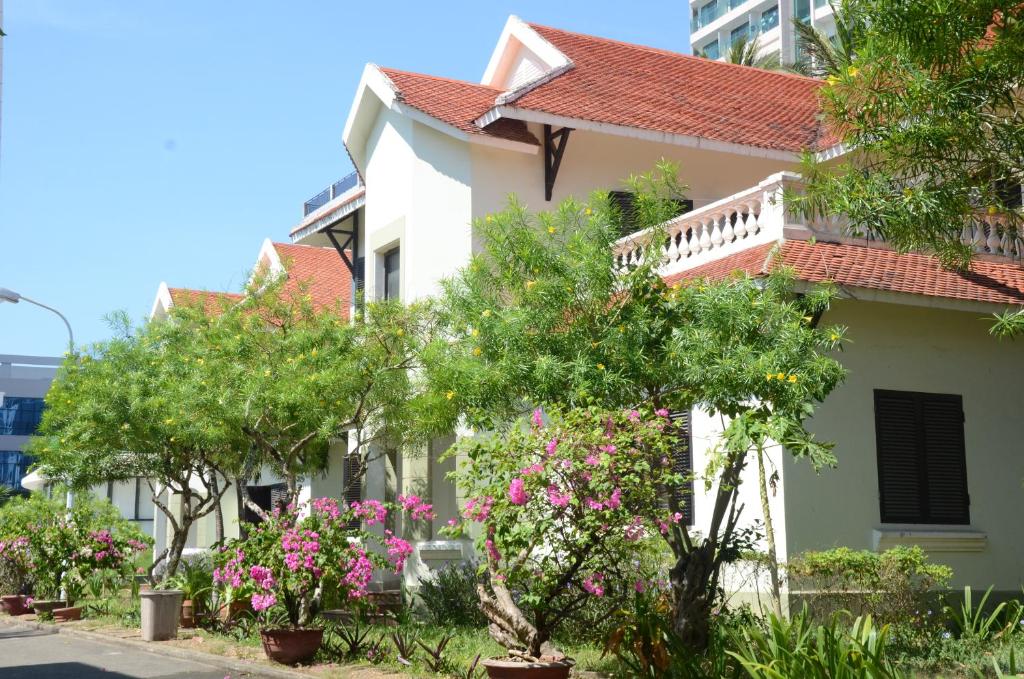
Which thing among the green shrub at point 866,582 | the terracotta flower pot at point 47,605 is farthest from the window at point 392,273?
the green shrub at point 866,582

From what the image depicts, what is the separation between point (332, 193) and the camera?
78.6ft

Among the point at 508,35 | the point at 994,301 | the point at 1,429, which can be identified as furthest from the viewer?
the point at 1,429

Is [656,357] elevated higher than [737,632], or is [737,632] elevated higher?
[656,357]

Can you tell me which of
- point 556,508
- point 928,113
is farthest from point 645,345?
point 928,113

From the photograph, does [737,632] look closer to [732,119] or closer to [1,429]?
[732,119]

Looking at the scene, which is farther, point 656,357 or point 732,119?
point 732,119

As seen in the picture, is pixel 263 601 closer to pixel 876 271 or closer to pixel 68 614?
pixel 876 271

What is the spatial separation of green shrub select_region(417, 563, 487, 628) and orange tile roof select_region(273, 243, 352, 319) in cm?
844

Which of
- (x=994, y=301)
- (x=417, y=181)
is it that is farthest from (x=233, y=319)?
(x=994, y=301)

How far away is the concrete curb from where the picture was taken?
41.2 ft

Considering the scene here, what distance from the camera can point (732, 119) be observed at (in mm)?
20109

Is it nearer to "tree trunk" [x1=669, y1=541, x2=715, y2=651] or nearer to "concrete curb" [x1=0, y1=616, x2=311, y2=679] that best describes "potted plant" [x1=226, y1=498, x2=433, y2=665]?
"concrete curb" [x1=0, y1=616, x2=311, y2=679]

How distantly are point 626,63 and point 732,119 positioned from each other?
246cm

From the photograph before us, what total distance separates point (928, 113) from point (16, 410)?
252 feet
